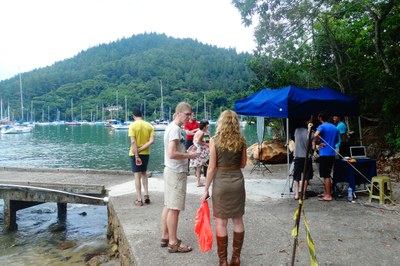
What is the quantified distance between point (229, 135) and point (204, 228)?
1.16 meters

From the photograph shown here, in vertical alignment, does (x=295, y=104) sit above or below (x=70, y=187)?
above

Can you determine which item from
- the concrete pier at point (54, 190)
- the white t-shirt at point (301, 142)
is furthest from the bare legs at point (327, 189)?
the concrete pier at point (54, 190)

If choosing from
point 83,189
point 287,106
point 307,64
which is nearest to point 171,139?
point 287,106

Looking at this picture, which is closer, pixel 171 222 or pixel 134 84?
pixel 171 222

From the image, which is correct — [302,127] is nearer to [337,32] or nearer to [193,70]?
[337,32]

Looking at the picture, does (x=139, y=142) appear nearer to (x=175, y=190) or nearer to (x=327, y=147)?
(x=175, y=190)

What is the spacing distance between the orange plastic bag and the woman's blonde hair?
75 cm

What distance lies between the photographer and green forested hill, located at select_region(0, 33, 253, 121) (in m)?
136

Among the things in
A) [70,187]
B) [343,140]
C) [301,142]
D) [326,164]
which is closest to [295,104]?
[301,142]

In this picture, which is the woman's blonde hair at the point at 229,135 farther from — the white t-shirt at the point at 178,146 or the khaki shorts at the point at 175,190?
the khaki shorts at the point at 175,190

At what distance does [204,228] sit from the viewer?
12.8 ft

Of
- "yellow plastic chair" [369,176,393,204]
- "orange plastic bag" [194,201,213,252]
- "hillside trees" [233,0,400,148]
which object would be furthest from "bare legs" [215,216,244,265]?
"hillside trees" [233,0,400,148]

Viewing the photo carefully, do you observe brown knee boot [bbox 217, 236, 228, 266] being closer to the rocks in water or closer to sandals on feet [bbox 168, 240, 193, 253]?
sandals on feet [bbox 168, 240, 193, 253]

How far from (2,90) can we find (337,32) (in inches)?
7195
